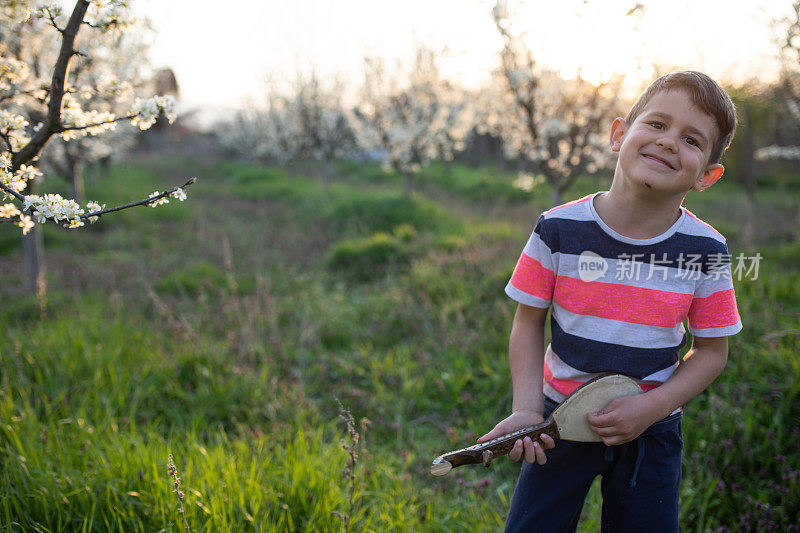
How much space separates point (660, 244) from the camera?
1.34 meters

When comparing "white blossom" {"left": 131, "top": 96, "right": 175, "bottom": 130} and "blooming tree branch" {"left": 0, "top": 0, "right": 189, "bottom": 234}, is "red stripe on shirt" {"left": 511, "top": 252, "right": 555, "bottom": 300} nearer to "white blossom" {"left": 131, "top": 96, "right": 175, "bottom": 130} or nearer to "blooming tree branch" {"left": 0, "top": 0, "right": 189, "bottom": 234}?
"blooming tree branch" {"left": 0, "top": 0, "right": 189, "bottom": 234}

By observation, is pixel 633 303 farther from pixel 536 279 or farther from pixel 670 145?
pixel 670 145

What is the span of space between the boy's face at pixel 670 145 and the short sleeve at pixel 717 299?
24 cm

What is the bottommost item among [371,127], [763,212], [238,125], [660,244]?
[763,212]

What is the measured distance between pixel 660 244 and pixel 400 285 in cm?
440

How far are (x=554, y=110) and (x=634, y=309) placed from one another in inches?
184

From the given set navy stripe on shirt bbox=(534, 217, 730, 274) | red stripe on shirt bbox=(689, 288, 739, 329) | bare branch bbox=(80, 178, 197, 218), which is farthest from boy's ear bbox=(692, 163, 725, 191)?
bare branch bbox=(80, 178, 197, 218)

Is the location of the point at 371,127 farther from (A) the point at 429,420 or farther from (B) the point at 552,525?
(B) the point at 552,525

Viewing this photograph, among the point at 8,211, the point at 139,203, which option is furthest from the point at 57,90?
the point at 139,203

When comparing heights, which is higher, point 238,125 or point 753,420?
point 238,125

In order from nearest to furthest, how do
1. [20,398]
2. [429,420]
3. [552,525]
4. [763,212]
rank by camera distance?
[552,525]
[20,398]
[429,420]
[763,212]

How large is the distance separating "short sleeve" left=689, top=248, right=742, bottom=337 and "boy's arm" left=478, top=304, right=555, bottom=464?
43 centimetres

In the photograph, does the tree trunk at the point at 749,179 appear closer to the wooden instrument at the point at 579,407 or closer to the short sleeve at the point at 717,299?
the short sleeve at the point at 717,299

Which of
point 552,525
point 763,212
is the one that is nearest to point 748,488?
point 552,525
